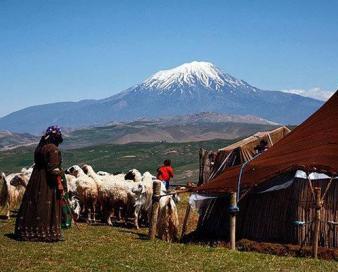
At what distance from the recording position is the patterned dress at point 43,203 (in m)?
12.8

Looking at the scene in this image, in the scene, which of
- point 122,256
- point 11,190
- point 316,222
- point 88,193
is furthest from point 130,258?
point 11,190

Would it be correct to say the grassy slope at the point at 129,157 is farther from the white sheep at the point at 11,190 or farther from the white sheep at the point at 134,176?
the white sheep at the point at 11,190

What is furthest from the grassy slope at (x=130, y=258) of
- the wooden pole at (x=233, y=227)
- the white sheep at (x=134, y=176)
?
the white sheep at (x=134, y=176)

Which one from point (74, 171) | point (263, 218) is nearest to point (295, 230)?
point (263, 218)

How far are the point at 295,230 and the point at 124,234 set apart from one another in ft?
15.0

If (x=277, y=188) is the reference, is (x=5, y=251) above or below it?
below

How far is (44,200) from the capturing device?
42.1 ft

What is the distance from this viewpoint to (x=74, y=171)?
2097 cm

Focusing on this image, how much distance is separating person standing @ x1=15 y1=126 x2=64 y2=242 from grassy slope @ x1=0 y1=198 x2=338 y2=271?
0.98 ft

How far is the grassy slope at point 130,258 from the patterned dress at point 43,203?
0.29m

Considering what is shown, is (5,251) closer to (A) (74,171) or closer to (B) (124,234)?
(B) (124,234)

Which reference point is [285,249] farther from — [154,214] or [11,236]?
[11,236]

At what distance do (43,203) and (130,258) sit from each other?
2542 mm

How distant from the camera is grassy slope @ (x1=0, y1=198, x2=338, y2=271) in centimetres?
1072
